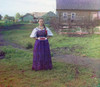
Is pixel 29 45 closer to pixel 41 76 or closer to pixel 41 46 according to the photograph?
pixel 41 46

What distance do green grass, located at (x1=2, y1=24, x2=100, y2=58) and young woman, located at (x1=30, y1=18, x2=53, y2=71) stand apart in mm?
890

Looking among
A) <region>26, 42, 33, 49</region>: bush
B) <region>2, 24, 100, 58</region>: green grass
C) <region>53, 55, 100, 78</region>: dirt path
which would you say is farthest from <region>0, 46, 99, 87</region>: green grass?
<region>26, 42, 33, 49</region>: bush

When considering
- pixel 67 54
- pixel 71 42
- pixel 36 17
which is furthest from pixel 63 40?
pixel 36 17

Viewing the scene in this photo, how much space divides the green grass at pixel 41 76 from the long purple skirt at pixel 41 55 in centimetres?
14

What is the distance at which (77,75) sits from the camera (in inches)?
148

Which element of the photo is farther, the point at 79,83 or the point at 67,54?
the point at 67,54

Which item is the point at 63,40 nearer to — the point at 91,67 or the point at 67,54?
the point at 67,54

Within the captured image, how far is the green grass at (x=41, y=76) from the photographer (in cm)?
322

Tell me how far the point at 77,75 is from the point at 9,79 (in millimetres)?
1447

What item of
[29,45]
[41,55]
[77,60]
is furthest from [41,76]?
[29,45]

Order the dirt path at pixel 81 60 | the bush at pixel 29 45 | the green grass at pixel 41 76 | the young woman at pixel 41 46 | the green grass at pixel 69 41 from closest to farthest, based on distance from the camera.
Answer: the green grass at pixel 41 76, the young woman at pixel 41 46, the dirt path at pixel 81 60, the green grass at pixel 69 41, the bush at pixel 29 45

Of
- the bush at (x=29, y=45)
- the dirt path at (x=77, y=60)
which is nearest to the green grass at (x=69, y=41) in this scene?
the bush at (x=29, y=45)

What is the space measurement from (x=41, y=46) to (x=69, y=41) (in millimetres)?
2656

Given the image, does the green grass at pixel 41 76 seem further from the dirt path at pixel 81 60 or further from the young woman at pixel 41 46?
the dirt path at pixel 81 60
